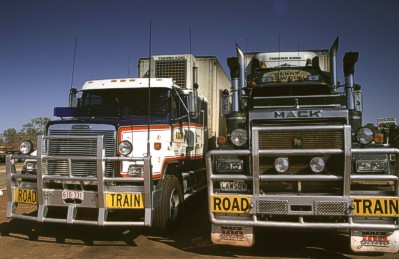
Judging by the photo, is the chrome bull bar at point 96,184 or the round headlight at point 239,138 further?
the round headlight at point 239,138

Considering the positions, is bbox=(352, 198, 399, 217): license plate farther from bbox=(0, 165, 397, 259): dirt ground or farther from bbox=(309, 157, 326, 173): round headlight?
bbox=(0, 165, 397, 259): dirt ground

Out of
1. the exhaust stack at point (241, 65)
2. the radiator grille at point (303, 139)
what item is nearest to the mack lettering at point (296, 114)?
the radiator grille at point (303, 139)

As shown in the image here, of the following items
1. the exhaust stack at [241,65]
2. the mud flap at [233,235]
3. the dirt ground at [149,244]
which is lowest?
the dirt ground at [149,244]

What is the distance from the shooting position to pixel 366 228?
15.2 feet

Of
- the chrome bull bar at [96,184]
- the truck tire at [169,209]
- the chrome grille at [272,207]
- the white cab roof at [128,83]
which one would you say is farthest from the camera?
the white cab roof at [128,83]

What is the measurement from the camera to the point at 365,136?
207 inches

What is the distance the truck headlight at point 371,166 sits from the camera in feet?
16.1

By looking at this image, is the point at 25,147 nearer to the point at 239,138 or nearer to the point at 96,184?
the point at 96,184

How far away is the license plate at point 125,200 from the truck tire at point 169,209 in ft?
1.78

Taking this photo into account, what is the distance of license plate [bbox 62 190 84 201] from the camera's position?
224 inches

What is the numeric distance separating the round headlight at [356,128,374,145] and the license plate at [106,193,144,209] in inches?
134

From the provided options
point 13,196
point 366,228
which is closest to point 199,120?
point 13,196

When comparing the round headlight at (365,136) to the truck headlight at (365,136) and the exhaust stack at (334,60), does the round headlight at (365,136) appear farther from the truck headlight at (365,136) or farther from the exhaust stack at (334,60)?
the exhaust stack at (334,60)

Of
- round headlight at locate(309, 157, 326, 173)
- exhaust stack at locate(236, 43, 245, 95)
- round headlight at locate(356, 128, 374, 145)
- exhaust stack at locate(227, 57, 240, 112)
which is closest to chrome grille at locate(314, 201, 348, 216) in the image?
round headlight at locate(309, 157, 326, 173)
